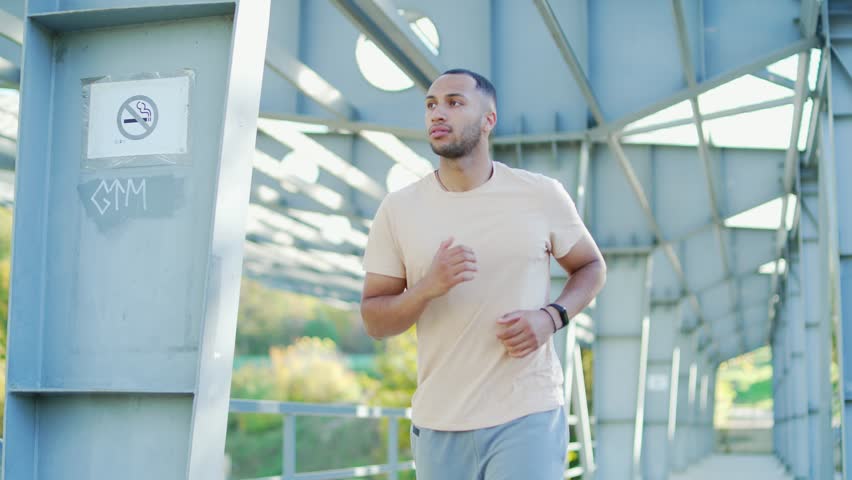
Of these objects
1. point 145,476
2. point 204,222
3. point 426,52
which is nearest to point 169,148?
point 204,222

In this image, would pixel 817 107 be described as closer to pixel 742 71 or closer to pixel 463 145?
pixel 742 71

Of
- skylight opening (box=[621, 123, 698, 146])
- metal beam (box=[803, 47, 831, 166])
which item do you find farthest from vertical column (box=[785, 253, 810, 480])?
skylight opening (box=[621, 123, 698, 146])

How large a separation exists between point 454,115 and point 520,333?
0.79 meters

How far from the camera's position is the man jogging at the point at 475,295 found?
353 centimetres

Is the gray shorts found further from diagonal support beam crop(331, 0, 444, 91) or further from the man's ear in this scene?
diagonal support beam crop(331, 0, 444, 91)

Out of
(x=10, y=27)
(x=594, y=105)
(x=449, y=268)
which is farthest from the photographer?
(x=594, y=105)

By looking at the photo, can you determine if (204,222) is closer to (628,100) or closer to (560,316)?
(560,316)

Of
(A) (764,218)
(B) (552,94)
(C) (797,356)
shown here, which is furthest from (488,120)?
(C) (797,356)

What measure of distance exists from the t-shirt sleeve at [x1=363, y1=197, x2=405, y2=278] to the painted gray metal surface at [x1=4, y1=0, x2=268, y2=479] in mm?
494

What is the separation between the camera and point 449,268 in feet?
11.3

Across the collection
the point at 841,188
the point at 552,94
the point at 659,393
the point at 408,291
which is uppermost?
the point at 552,94

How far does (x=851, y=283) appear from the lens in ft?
33.5

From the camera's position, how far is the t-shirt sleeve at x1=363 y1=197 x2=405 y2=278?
390 cm

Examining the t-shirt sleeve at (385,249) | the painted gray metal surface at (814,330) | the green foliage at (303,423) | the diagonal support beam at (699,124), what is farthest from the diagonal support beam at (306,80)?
the green foliage at (303,423)
